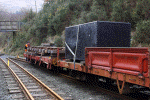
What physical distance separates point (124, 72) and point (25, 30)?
45854 millimetres

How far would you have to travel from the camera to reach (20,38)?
45.4 meters

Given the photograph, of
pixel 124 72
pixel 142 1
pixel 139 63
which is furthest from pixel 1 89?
pixel 142 1

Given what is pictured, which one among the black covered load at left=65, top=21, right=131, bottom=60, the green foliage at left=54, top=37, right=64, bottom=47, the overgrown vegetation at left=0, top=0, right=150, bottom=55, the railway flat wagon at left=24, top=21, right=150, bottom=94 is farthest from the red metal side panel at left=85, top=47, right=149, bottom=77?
the green foliage at left=54, top=37, right=64, bottom=47

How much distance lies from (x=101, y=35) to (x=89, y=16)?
15.6 m

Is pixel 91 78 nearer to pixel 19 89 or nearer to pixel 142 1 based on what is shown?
pixel 19 89

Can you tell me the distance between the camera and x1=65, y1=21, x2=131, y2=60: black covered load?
723cm

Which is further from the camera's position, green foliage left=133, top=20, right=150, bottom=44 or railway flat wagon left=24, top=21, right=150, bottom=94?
green foliage left=133, top=20, right=150, bottom=44

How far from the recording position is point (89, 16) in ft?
73.4

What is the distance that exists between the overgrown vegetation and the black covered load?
6910mm

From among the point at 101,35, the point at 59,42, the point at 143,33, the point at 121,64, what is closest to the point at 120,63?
the point at 121,64

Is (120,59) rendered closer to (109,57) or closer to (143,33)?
(109,57)

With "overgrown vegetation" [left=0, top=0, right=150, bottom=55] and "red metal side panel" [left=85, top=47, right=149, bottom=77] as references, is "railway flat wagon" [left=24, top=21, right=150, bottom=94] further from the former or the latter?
"overgrown vegetation" [left=0, top=0, right=150, bottom=55]

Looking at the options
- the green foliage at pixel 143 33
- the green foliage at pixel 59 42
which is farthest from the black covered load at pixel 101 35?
the green foliage at pixel 59 42

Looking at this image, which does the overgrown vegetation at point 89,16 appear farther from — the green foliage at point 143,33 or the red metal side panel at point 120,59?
the red metal side panel at point 120,59
